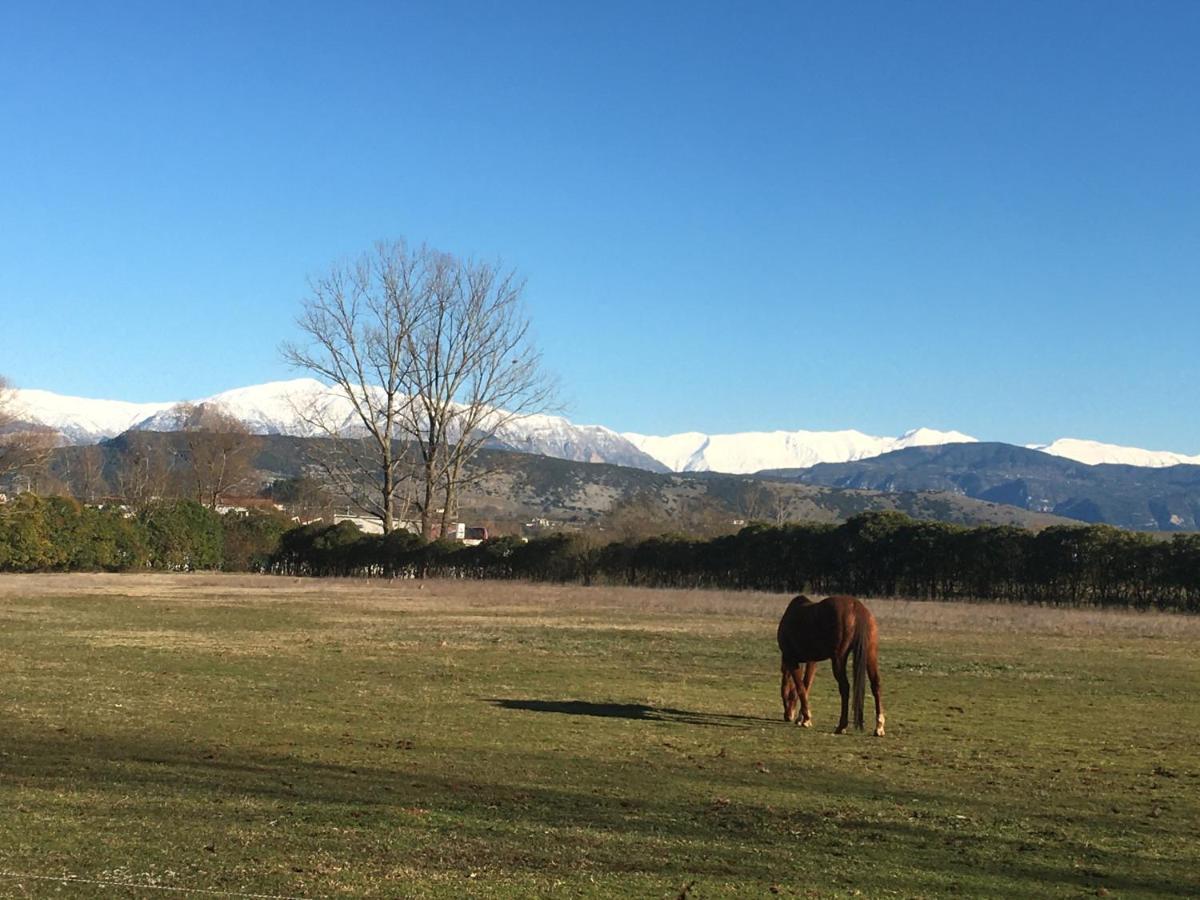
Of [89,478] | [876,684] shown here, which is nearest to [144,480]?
[89,478]

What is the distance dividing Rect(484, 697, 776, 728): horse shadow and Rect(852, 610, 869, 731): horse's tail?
1671 millimetres

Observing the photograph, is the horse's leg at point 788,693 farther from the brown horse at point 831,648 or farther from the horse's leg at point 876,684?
the horse's leg at point 876,684

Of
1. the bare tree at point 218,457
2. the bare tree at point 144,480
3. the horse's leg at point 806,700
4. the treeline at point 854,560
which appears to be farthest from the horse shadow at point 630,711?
the bare tree at point 218,457

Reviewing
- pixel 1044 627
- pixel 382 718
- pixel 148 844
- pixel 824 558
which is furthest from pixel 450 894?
pixel 824 558

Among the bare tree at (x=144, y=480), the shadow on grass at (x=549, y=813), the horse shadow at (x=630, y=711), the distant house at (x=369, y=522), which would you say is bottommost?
the horse shadow at (x=630, y=711)

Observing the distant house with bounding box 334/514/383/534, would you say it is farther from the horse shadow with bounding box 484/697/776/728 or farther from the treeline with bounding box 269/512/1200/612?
the horse shadow with bounding box 484/697/776/728

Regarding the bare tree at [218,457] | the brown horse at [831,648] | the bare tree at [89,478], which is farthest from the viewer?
the bare tree at [89,478]

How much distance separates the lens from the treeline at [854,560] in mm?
46875

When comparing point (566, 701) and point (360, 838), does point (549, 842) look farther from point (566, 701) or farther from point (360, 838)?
point (566, 701)

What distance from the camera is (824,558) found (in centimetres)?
5616

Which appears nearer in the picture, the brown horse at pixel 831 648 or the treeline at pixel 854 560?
the brown horse at pixel 831 648

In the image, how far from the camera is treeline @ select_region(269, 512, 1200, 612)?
4688cm

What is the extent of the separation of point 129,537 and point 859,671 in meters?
66.0

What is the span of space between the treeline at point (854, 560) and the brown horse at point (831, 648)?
3388 centimetres
